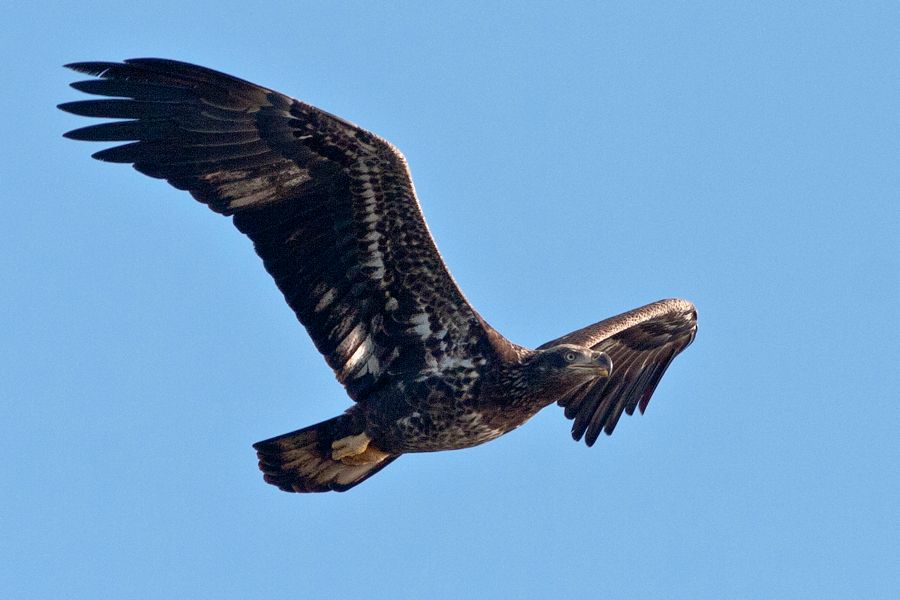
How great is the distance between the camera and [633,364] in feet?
54.4

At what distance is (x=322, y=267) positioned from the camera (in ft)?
45.0

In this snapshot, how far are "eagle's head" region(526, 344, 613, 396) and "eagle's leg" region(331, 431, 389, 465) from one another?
1.51 m

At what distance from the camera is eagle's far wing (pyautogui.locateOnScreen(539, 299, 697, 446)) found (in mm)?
16266

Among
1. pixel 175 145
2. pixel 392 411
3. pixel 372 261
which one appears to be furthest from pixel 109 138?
pixel 392 411

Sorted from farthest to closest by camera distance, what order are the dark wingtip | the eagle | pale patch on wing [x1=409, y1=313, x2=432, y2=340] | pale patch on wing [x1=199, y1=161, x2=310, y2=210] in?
pale patch on wing [x1=409, y1=313, x2=432, y2=340] → pale patch on wing [x1=199, y1=161, x2=310, y2=210] → the eagle → the dark wingtip

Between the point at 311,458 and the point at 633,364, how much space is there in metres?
3.90

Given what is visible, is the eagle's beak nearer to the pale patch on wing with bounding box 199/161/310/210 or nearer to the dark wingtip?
the pale patch on wing with bounding box 199/161/310/210

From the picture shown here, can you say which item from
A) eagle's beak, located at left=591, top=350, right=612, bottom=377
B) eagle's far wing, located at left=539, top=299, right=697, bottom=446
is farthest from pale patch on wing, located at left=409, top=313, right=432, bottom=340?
eagle's far wing, located at left=539, top=299, right=697, bottom=446

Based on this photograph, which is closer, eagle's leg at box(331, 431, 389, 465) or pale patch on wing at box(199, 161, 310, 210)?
pale patch on wing at box(199, 161, 310, 210)

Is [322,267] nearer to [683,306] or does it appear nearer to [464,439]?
[464,439]

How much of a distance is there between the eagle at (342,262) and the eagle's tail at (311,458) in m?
0.01

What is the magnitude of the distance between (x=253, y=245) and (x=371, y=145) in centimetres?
131

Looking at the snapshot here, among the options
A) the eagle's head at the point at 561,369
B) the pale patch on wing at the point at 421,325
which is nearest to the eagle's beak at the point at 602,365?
the eagle's head at the point at 561,369

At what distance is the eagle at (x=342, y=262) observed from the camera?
13.1 meters
